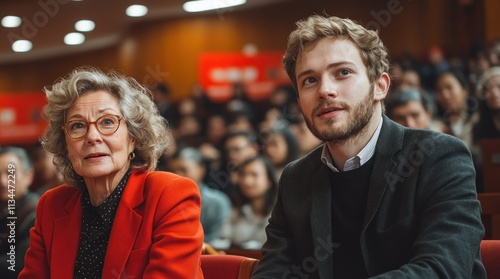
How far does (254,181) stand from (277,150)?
0.40 metres

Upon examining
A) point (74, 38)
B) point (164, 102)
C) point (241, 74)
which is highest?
point (74, 38)

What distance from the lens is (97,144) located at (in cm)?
174

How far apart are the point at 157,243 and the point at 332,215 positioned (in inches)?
17.9

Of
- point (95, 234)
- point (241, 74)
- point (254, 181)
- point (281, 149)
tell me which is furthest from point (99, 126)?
point (241, 74)

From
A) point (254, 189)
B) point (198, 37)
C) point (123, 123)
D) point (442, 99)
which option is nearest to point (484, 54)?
point (442, 99)

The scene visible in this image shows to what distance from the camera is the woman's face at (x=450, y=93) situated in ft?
12.9

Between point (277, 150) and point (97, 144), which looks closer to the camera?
point (97, 144)

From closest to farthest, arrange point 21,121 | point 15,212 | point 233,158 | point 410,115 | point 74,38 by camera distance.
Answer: point 410,115 → point 15,212 → point 233,158 → point 21,121 → point 74,38

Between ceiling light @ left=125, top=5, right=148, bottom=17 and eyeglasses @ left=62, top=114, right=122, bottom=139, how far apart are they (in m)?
5.11

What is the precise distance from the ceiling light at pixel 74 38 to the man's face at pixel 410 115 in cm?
464

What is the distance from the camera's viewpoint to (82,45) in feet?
23.2

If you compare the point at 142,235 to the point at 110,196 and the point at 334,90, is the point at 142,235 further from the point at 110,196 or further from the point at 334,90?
the point at 334,90

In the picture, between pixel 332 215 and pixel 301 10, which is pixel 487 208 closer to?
pixel 332 215

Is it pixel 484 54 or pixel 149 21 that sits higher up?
pixel 149 21
